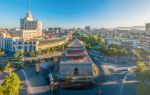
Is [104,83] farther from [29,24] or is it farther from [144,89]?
[29,24]

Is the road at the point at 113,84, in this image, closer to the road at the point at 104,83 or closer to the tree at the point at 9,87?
the road at the point at 104,83

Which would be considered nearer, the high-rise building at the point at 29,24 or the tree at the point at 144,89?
the tree at the point at 144,89

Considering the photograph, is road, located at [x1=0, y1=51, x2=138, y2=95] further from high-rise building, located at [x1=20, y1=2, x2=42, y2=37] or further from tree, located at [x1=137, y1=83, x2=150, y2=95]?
high-rise building, located at [x1=20, y1=2, x2=42, y2=37]

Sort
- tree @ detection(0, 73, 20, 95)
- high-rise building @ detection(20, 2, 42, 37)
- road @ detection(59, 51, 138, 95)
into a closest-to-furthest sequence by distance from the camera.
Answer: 1. tree @ detection(0, 73, 20, 95)
2. road @ detection(59, 51, 138, 95)
3. high-rise building @ detection(20, 2, 42, 37)

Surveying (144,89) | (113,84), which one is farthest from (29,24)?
(144,89)

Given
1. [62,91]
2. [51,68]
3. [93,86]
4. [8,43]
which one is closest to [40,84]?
[62,91]

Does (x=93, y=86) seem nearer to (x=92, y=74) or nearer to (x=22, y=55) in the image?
(x=92, y=74)

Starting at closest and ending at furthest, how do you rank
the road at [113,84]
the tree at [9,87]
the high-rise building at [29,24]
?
1. the tree at [9,87]
2. the road at [113,84]
3. the high-rise building at [29,24]

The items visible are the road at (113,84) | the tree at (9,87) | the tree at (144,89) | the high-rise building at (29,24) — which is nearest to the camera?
the tree at (9,87)

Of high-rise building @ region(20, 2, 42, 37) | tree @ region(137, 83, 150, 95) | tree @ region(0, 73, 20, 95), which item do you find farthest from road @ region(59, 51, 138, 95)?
high-rise building @ region(20, 2, 42, 37)

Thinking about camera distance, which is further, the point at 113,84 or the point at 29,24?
the point at 29,24

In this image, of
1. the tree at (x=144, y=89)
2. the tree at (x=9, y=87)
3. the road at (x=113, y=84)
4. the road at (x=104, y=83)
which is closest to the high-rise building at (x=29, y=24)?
the road at (x=104, y=83)
